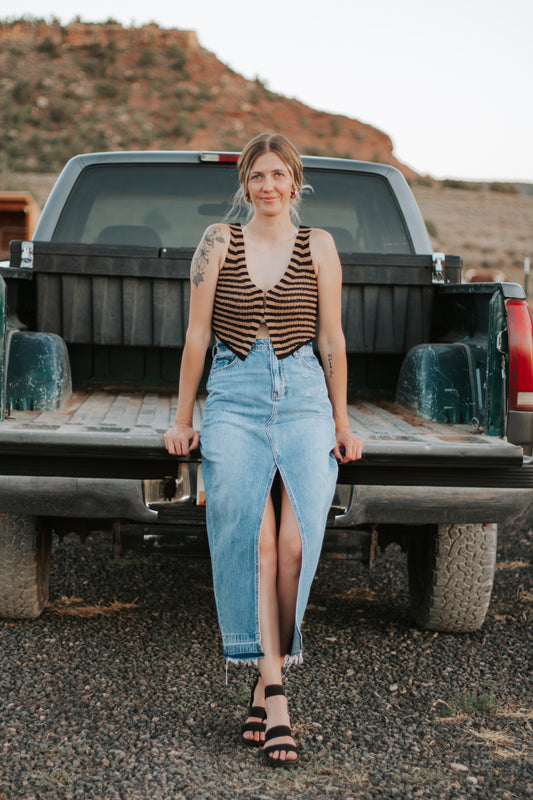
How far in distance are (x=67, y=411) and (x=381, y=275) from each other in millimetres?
1530

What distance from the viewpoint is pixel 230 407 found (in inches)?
108

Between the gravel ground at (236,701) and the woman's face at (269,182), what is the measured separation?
1.52 metres

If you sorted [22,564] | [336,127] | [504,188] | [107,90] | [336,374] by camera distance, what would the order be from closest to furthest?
[336,374] → [22,564] → [107,90] → [504,188] → [336,127]

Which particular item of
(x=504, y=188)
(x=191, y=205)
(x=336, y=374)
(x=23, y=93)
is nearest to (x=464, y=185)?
(x=504, y=188)

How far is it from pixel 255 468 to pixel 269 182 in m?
0.94

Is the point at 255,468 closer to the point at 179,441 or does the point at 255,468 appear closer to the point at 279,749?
the point at 179,441

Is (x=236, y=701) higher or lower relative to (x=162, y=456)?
lower

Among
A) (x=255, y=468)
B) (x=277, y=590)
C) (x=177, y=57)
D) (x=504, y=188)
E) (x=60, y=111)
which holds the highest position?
(x=177, y=57)

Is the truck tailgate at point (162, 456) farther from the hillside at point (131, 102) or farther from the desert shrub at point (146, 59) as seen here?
the desert shrub at point (146, 59)

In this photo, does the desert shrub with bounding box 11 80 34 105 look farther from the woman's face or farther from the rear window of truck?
the woman's face

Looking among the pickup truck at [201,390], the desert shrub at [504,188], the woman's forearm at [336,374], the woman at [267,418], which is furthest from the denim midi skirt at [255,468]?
the desert shrub at [504,188]

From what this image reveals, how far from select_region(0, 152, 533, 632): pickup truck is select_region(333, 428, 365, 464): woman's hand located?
0.06m

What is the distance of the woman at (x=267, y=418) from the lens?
264cm

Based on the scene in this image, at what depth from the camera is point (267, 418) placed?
8.91 ft
